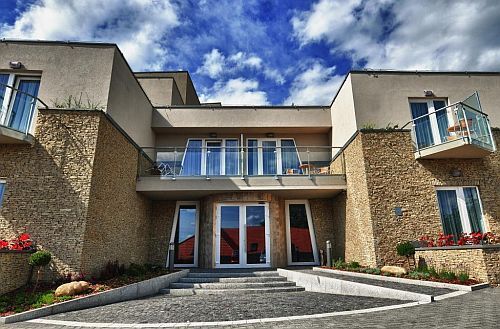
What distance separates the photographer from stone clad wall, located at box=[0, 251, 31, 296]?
24.3 ft

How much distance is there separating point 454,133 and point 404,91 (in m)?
3.16

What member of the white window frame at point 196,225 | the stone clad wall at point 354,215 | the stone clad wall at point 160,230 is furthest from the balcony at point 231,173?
the stone clad wall at point 160,230

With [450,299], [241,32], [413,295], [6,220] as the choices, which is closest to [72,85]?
[6,220]

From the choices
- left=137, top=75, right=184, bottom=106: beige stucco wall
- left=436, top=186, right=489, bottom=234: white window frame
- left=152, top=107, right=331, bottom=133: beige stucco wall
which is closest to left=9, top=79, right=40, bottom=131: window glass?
left=152, top=107, right=331, bottom=133: beige stucco wall

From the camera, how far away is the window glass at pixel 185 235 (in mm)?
13734

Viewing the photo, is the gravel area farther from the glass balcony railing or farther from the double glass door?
the glass balcony railing

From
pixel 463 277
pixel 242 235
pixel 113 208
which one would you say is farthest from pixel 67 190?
pixel 463 277

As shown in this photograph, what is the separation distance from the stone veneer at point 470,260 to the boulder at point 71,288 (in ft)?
32.3

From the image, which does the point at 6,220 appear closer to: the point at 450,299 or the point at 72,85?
the point at 72,85

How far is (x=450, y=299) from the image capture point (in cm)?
625

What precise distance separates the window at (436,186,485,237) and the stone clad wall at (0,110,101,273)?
11837mm

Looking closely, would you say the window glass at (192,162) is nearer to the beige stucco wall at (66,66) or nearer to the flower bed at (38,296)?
the beige stucco wall at (66,66)

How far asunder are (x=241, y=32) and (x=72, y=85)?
6.16 metres

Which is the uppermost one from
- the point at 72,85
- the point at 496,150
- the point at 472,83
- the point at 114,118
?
the point at 472,83
